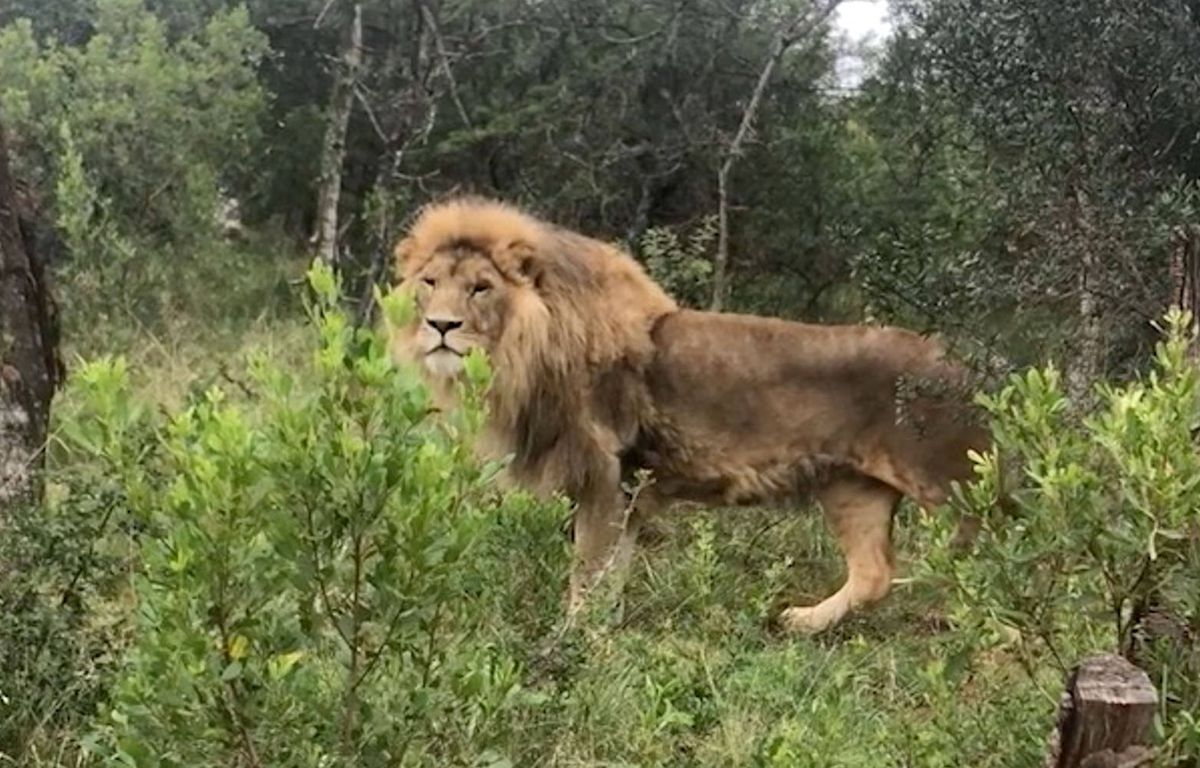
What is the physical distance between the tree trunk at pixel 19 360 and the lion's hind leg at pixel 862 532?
102 inches

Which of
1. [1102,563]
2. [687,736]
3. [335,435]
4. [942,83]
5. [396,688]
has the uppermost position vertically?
[942,83]

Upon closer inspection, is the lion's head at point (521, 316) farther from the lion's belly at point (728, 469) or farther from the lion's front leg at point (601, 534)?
the lion's belly at point (728, 469)

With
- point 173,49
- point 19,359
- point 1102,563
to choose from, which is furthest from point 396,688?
point 173,49

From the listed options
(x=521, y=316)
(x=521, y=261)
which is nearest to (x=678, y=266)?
(x=521, y=261)

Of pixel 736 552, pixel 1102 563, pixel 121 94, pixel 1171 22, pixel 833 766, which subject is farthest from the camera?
pixel 121 94

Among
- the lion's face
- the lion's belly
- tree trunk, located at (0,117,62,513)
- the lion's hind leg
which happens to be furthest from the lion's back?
tree trunk, located at (0,117,62,513)

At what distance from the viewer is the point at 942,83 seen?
17.1 feet

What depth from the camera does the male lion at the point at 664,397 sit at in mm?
5207

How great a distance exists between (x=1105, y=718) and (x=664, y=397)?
3089mm

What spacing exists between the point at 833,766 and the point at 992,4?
8.22 feet

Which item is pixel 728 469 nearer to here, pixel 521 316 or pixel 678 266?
pixel 521 316

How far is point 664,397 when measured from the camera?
5.48 meters

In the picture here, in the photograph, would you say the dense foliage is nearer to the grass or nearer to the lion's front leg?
the grass

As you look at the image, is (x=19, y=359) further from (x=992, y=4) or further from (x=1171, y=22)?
(x=1171, y=22)
